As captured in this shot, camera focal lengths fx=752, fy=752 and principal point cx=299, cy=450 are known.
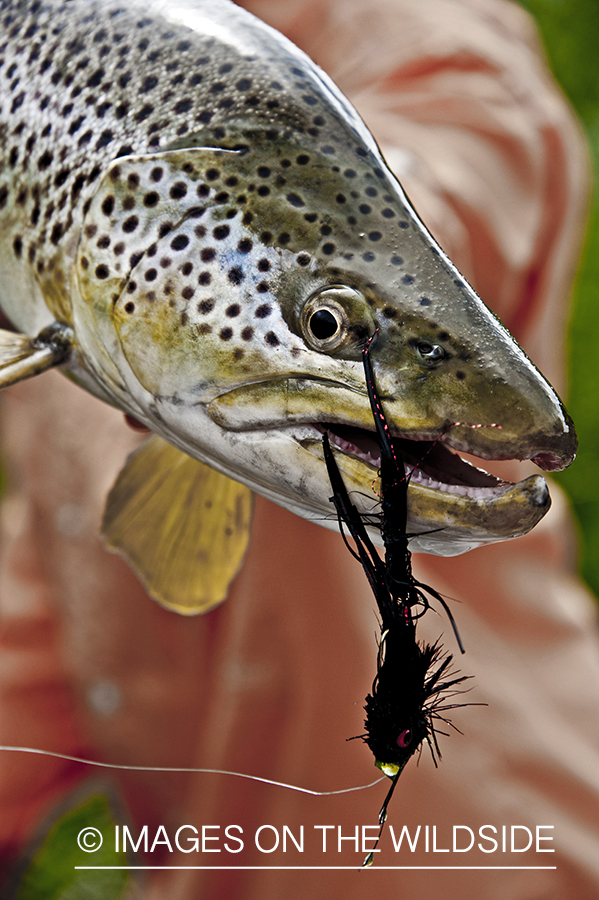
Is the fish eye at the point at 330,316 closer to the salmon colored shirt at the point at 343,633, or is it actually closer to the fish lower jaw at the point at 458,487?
the fish lower jaw at the point at 458,487

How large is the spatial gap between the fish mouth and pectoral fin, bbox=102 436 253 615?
213mm

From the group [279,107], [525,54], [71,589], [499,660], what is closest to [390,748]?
[279,107]

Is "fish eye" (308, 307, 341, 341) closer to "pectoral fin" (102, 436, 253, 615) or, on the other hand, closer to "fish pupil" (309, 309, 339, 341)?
"fish pupil" (309, 309, 339, 341)

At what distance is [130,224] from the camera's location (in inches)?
20.7

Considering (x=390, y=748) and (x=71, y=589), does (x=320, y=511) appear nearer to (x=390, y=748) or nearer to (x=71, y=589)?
(x=390, y=748)

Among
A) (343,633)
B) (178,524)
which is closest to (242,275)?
(178,524)

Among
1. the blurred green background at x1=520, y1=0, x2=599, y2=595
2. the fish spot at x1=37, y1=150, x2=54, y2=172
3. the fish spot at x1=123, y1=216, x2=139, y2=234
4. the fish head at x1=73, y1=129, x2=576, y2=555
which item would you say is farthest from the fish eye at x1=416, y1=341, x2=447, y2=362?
the blurred green background at x1=520, y1=0, x2=599, y2=595

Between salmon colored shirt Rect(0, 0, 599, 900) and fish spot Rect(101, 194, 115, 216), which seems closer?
fish spot Rect(101, 194, 115, 216)

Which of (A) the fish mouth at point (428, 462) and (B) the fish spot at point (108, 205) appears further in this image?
(B) the fish spot at point (108, 205)

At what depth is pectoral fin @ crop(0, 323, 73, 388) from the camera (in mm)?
550

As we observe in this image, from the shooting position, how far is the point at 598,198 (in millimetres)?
3553

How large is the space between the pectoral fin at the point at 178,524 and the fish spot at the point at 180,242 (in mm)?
213

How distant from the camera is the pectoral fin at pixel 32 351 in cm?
55

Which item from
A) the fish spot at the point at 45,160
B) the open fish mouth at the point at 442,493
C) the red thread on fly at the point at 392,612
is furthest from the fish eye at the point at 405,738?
the fish spot at the point at 45,160
